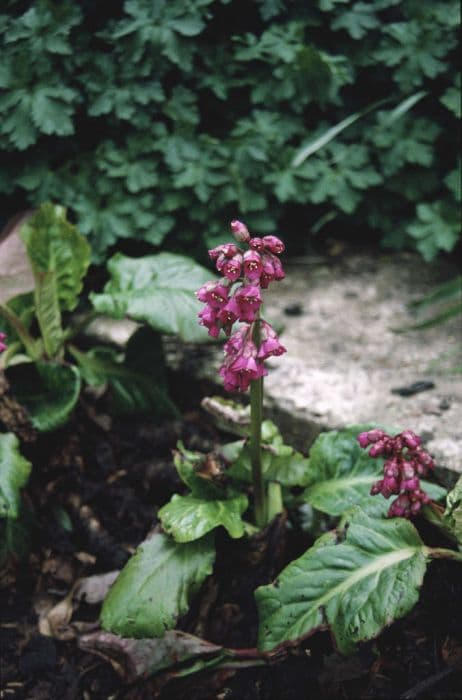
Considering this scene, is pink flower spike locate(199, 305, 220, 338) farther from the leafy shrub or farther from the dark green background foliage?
the dark green background foliage

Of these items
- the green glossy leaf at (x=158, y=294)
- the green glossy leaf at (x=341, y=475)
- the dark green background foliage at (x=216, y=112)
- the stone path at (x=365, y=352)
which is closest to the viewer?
the green glossy leaf at (x=341, y=475)

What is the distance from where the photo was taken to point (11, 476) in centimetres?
201

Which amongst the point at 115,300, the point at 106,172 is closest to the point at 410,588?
the point at 115,300

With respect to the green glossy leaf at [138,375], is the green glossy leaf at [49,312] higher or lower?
higher

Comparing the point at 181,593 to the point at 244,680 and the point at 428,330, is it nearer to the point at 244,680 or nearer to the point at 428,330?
the point at 244,680

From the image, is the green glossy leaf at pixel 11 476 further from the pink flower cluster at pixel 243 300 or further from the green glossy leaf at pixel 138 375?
the pink flower cluster at pixel 243 300

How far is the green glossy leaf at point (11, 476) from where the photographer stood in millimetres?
1960

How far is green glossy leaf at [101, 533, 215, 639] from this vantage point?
172 centimetres

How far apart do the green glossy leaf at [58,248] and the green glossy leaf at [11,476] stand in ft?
2.20

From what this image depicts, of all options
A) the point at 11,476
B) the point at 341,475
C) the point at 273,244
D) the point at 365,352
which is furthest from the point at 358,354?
the point at 11,476

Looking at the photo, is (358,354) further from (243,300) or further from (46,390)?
(243,300)

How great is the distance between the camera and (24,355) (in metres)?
2.50

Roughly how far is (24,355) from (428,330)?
161 cm

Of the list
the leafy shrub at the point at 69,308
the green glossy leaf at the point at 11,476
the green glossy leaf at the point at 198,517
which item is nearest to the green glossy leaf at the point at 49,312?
the leafy shrub at the point at 69,308
